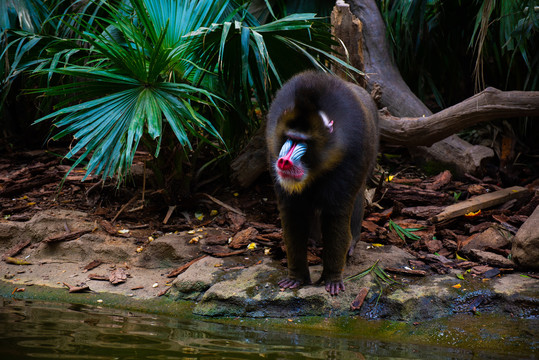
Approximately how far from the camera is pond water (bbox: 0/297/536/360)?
2906 mm

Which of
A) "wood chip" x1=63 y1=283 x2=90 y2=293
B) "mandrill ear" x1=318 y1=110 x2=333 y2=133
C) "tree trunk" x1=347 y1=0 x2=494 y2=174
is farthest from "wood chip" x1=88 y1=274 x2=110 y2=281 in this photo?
"tree trunk" x1=347 y1=0 x2=494 y2=174

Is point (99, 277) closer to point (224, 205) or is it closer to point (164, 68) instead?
point (224, 205)

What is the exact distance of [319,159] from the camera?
3.64 meters

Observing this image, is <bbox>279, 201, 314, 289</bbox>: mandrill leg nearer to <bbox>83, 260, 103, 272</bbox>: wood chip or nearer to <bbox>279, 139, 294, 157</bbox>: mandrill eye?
<bbox>279, 139, 294, 157</bbox>: mandrill eye

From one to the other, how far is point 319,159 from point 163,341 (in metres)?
1.46

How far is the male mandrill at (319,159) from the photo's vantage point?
3547mm

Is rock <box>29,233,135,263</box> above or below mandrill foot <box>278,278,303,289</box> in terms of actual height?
below

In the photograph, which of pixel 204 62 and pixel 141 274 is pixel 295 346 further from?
pixel 204 62

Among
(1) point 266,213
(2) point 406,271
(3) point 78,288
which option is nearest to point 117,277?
(3) point 78,288

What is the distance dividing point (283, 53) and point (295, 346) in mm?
2746

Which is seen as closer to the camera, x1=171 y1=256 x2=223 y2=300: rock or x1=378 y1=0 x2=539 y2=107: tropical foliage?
x1=171 y1=256 x2=223 y2=300: rock

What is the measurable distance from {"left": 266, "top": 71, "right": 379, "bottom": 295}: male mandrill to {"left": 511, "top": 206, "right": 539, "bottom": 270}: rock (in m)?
1.32

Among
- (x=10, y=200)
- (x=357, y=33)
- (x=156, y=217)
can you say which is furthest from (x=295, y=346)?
(x=10, y=200)

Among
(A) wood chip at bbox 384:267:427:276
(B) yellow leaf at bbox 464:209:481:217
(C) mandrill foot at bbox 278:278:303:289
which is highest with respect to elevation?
(C) mandrill foot at bbox 278:278:303:289
